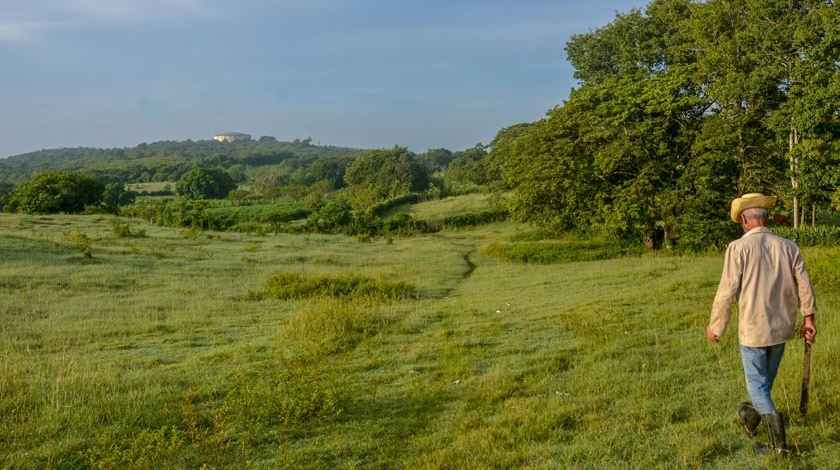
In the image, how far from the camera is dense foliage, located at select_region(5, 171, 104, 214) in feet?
193

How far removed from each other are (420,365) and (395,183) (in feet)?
240

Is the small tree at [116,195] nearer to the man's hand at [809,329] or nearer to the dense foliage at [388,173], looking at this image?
the dense foliage at [388,173]

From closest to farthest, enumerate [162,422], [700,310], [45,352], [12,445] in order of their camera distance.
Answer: [12,445] < [162,422] < [45,352] < [700,310]

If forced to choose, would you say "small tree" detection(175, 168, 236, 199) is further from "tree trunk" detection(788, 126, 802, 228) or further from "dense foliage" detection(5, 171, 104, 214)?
"tree trunk" detection(788, 126, 802, 228)

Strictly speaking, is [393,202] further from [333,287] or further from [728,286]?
[728,286]

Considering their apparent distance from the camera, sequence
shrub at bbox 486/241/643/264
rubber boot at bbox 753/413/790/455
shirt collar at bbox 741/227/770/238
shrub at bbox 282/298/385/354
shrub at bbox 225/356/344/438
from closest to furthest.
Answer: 1. rubber boot at bbox 753/413/790/455
2. shirt collar at bbox 741/227/770/238
3. shrub at bbox 225/356/344/438
4. shrub at bbox 282/298/385/354
5. shrub at bbox 486/241/643/264

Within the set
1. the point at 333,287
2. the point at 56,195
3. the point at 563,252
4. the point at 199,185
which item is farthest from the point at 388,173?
the point at 333,287

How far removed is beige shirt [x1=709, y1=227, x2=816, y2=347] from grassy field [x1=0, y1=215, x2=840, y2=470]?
1.12 metres

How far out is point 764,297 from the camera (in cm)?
518

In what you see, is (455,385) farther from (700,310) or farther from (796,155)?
(796,155)

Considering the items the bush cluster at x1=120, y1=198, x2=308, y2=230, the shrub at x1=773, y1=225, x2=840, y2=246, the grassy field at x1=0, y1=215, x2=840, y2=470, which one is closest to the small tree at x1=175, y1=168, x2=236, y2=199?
the bush cluster at x1=120, y1=198, x2=308, y2=230

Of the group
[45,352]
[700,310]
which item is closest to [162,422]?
[45,352]

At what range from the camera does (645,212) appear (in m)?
28.3

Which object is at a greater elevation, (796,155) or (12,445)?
(796,155)
